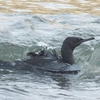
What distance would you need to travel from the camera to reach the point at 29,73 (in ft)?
33.4

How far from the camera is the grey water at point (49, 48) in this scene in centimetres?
889

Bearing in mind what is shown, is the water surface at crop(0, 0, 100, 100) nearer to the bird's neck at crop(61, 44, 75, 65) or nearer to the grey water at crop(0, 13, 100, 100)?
the grey water at crop(0, 13, 100, 100)

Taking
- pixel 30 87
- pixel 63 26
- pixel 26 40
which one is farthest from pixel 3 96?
pixel 63 26

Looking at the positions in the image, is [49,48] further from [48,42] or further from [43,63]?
[43,63]

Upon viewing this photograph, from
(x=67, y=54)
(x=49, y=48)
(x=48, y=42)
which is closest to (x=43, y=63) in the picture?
(x=67, y=54)

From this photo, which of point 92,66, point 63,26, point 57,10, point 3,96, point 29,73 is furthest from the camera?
point 57,10

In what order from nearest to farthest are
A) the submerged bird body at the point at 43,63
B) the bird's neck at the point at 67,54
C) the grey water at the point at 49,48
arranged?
1. the grey water at the point at 49,48
2. the submerged bird body at the point at 43,63
3. the bird's neck at the point at 67,54

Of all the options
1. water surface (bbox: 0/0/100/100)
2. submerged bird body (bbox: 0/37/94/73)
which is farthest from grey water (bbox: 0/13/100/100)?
submerged bird body (bbox: 0/37/94/73)

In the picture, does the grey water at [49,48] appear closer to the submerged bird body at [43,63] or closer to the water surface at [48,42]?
the water surface at [48,42]

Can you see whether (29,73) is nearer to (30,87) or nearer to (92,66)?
(30,87)

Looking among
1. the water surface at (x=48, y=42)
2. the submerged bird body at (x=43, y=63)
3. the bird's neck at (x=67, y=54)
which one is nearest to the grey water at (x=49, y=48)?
the water surface at (x=48, y=42)

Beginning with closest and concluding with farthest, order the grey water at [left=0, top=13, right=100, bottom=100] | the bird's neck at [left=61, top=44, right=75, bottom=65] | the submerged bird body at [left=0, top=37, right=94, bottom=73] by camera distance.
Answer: the grey water at [left=0, top=13, right=100, bottom=100]
the submerged bird body at [left=0, top=37, right=94, bottom=73]
the bird's neck at [left=61, top=44, right=75, bottom=65]

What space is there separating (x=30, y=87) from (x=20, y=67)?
3.80 feet

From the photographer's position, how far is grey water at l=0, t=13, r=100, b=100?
350 inches
